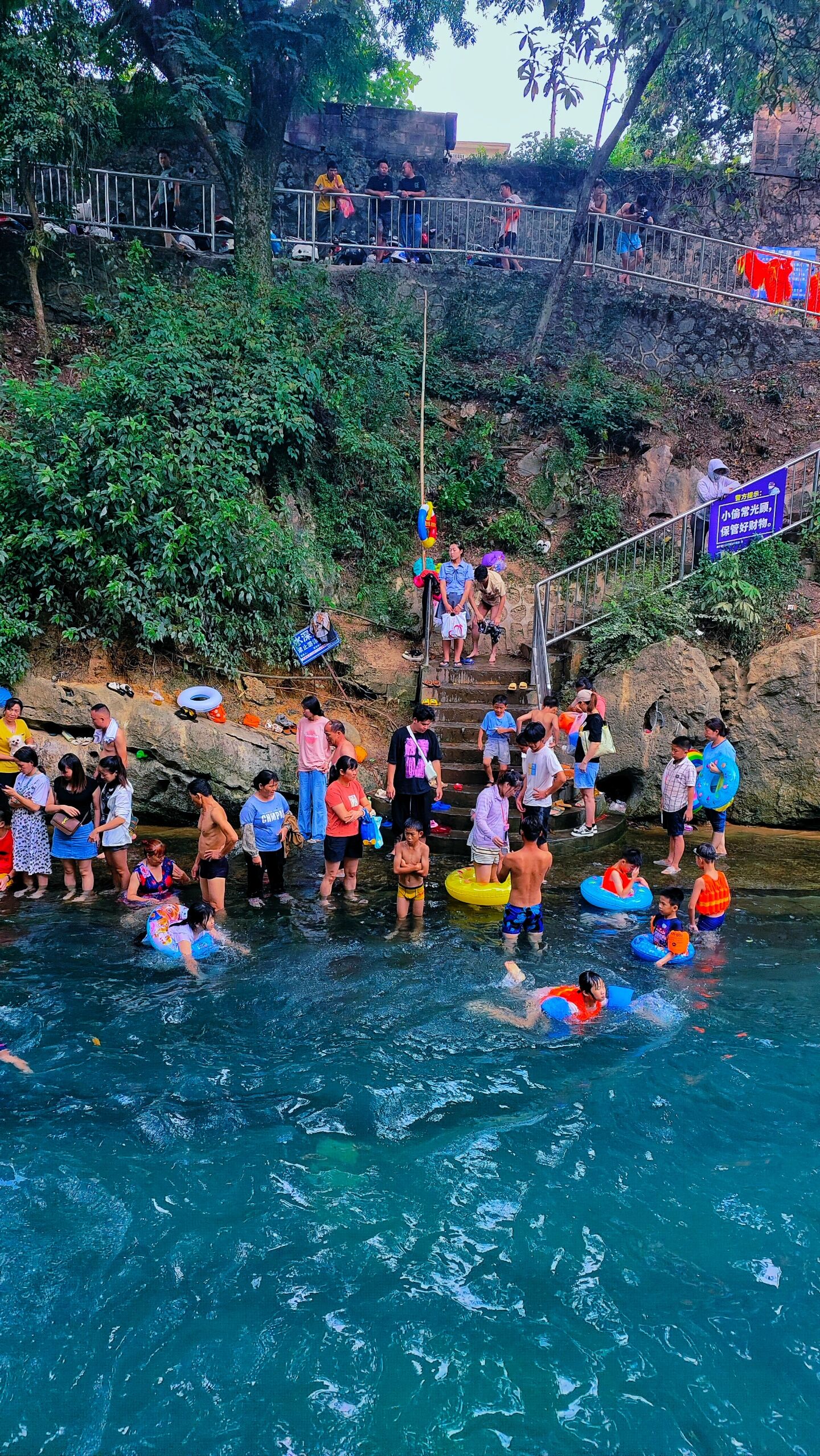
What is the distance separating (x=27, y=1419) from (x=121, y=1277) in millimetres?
824

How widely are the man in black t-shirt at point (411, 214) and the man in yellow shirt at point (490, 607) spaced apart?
852cm

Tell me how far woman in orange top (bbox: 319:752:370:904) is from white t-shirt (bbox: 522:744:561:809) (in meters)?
1.79

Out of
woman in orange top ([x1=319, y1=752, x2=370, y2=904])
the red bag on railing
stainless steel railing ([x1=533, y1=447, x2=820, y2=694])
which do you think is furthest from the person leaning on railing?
woman in orange top ([x1=319, y1=752, x2=370, y2=904])

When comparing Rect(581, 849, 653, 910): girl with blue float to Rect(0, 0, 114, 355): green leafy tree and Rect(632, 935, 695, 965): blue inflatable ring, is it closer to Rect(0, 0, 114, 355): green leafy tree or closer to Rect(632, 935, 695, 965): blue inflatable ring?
Rect(632, 935, 695, 965): blue inflatable ring

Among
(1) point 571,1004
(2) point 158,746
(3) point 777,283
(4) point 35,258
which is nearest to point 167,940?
(1) point 571,1004

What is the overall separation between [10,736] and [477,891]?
528cm

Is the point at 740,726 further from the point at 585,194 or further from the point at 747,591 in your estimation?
the point at 585,194

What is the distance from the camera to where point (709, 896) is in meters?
9.08

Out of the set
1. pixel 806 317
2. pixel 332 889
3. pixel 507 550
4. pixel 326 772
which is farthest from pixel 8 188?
pixel 806 317

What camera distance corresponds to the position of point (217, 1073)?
696 centimetres

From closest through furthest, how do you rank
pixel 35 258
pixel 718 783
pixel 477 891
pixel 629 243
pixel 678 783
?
pixel 477 891 < pixel 678 783 < pixel 718 783 < pixel 35 258 < pixel 629 243

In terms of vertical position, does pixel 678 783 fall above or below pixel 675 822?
above

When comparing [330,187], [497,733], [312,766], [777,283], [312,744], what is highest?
[330,187]

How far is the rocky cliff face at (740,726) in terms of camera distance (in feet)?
41.7
